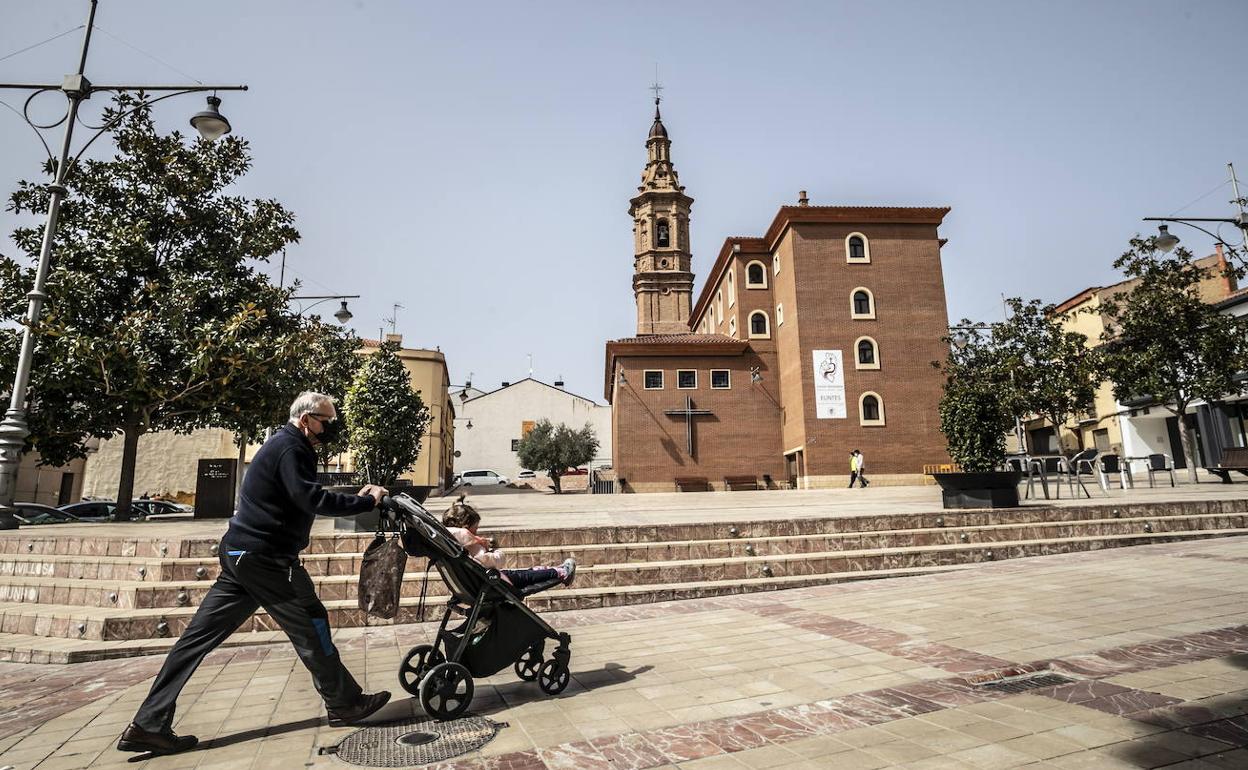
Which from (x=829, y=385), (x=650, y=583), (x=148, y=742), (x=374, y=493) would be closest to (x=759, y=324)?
(x=829, y=385)

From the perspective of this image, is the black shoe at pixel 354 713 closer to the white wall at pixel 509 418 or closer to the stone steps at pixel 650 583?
the stone steps at pixel 650 583

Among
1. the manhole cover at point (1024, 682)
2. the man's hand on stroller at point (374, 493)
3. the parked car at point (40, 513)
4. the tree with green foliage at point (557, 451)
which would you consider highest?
the tree with green foliage at point (557, 451)

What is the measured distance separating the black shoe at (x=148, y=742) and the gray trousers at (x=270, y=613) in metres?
0.09

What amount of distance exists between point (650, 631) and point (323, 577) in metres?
3.63

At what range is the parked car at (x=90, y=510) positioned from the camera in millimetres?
18734

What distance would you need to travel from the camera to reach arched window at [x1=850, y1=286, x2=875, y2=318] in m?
30.2

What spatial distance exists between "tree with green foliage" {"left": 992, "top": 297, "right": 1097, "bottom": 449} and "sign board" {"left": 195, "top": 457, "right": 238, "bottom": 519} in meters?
25.1

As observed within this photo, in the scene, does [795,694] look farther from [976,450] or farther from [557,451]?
[557,451]

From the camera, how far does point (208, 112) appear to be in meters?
10.1

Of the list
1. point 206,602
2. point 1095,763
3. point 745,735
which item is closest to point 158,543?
point 206,602

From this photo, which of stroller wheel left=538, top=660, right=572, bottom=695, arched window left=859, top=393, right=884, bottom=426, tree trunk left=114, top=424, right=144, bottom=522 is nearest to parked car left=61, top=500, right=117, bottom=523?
tree trunk left=114, top=424, right=144, bottom=522

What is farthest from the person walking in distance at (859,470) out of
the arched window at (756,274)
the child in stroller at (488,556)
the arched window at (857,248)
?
the child in stroller at (488,556)

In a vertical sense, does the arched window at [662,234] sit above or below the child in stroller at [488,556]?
above

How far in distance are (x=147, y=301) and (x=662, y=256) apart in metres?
38.2
